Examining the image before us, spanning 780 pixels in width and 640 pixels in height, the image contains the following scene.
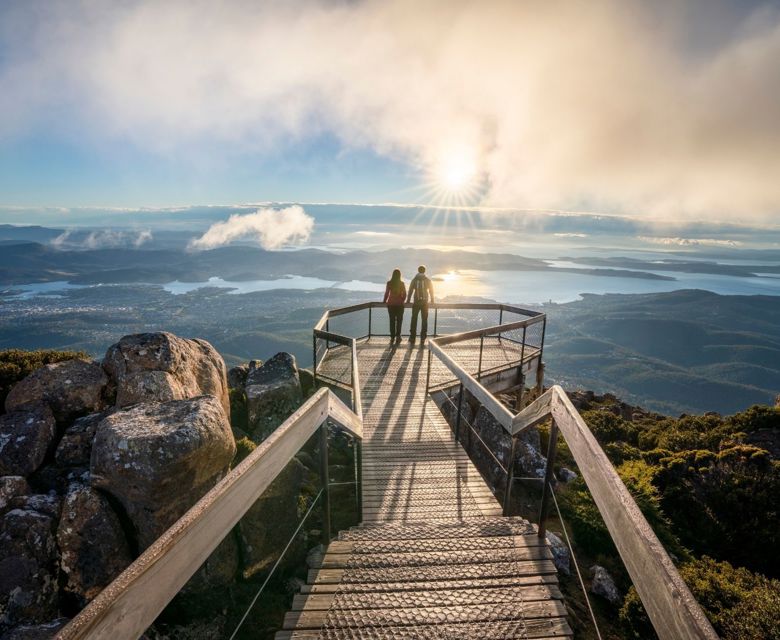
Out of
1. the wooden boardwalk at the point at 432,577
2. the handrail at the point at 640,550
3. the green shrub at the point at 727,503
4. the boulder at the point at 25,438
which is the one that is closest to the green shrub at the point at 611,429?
the green shrub at the point at 727,503

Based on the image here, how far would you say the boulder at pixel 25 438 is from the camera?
17.0 ft

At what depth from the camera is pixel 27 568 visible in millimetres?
4035

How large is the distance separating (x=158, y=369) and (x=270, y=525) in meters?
2.89

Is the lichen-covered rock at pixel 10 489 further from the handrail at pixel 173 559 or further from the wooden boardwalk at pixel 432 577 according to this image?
the handrail at pixel 173 559

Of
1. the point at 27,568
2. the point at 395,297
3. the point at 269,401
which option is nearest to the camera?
the point at 27,568

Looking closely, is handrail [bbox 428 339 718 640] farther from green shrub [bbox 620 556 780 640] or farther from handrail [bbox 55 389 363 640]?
green shrub [bbox 620 556 780 640]

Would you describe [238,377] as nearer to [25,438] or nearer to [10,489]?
[25,438]

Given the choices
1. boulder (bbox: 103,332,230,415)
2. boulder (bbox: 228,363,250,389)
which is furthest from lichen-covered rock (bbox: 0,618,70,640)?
boulder (bbox: 228,363,250,389)

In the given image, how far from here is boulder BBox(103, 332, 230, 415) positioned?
6004mm

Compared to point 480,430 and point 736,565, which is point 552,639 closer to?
point 736,565

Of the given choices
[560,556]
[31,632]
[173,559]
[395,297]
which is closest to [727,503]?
[560,556]

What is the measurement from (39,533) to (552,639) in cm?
488

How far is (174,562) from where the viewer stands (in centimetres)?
145

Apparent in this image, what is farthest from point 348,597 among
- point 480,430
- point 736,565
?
point 480,430
